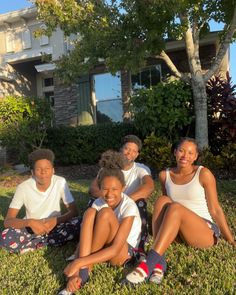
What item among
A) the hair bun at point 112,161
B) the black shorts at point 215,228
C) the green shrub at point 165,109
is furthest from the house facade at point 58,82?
the black shorts at point 215,228

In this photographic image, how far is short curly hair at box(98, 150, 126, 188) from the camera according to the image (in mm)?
3670

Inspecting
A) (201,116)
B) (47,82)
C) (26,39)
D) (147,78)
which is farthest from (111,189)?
(47,82)

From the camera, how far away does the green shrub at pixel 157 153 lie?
27.5ft

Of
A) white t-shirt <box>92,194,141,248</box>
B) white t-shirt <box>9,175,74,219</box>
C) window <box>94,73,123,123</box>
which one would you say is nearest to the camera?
white t-shirt <box>92,194,141,248</box>

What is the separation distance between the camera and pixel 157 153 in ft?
27.8

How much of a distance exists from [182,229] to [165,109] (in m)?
5.29

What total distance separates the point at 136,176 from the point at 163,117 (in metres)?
4.36

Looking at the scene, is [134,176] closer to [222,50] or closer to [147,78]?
[222,50]

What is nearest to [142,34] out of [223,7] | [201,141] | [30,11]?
[223,7]

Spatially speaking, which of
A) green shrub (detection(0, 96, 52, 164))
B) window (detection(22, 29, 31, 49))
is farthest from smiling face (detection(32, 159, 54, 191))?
window (detection(22, 29, 31, 49))

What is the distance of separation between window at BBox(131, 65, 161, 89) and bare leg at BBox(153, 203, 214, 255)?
9.79 metres

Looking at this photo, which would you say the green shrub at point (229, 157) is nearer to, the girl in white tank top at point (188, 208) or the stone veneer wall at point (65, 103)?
the girl in white tank top at point (188, 208)

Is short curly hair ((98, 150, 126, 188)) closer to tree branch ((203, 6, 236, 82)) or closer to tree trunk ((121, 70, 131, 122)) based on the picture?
tree branch ((203, 6, 236, 82))

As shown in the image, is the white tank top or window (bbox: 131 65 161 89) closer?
the white tank top
